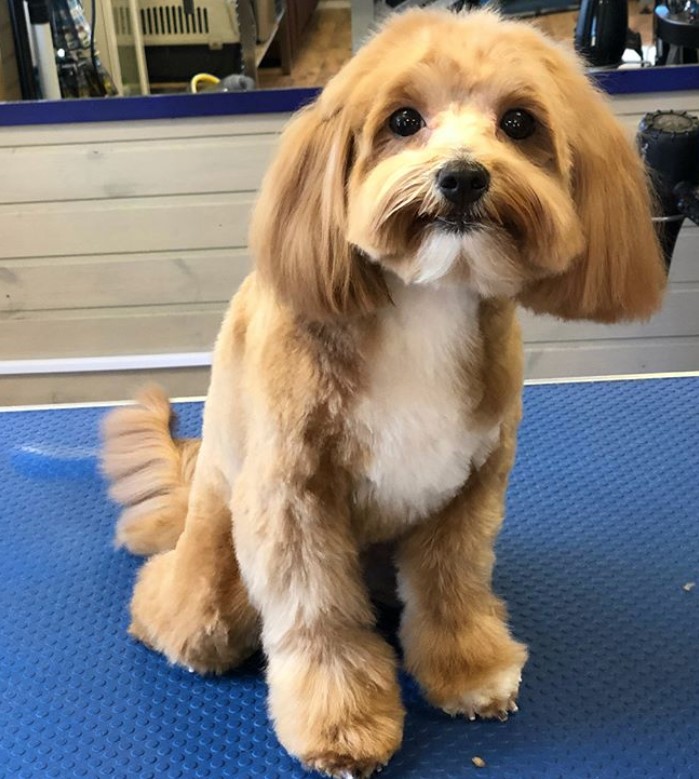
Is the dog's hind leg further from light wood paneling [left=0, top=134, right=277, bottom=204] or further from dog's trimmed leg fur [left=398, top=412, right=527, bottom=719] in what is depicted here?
light wood paneling [left=0, top=134, right=277, bottom=204]

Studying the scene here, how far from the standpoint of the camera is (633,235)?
79cm

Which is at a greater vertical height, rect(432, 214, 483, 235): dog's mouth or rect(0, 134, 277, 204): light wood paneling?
rect(432, 214, 483, 235): dog's mouth

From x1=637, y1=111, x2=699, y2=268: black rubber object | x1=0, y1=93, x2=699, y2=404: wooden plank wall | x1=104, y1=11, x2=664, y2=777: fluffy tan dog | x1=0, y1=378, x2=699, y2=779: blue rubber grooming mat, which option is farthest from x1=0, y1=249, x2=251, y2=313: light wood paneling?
x1=104, y1=11, x2=664, y2=777: fluffy tan dog

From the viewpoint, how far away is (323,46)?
1.81 metres

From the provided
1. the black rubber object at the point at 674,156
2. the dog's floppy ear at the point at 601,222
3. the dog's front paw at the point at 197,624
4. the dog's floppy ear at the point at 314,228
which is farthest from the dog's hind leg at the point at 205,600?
the black rubber object at the point at 674,156

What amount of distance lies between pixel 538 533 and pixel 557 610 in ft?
0.42

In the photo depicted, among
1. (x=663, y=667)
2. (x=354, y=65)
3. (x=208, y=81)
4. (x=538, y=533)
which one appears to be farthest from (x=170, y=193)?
(x=663, y=667)

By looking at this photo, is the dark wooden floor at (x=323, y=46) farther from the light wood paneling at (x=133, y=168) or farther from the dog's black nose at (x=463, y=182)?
the dog's black nose at (x=463, y=182)

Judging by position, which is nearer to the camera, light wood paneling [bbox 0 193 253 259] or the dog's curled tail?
the dog's curled tail

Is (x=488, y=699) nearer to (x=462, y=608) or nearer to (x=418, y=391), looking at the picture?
(x=462, y=608)

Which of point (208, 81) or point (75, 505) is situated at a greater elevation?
point (208, 81)

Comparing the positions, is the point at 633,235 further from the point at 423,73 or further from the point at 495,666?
the point at 495,666

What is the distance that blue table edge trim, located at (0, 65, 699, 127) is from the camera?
176 centimetres

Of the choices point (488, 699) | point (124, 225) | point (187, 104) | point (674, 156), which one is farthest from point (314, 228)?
point (124, 225)
